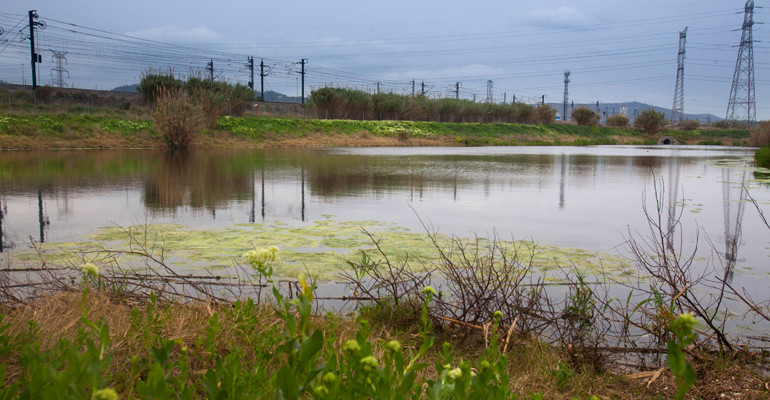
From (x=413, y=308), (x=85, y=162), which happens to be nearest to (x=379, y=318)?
(x=413, y=308)

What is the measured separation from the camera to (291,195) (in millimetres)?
10039

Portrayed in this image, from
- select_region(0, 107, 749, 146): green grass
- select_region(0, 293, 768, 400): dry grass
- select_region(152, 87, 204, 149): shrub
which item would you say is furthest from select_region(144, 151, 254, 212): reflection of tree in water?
select_region(0, 107, 749, 146): green grass

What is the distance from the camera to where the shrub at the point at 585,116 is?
65.3 metres

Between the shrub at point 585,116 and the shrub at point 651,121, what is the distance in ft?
18.7

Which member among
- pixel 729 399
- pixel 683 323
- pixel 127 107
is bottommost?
pixel 729 399

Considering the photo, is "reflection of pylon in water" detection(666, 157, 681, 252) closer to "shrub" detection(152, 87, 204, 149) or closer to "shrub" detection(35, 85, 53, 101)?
"shrub" detection(152, 87, 204, 149)

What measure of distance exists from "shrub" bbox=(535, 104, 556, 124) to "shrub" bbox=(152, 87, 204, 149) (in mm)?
50654

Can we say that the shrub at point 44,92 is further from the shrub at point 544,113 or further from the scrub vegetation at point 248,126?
the shrub at point 544,113

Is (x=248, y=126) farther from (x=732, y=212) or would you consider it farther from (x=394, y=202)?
(x=732, y=212)

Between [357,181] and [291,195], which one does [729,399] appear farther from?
[357,181]

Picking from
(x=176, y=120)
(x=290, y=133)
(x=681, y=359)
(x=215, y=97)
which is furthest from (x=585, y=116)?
(x=681, y=359)

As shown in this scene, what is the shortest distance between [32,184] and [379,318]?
10.1m

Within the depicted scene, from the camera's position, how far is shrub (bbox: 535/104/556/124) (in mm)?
67000

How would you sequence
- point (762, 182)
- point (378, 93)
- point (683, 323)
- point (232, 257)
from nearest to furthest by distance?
point (683, 323)
point (232, 257)
point (762, 182)
point (378, 93)
